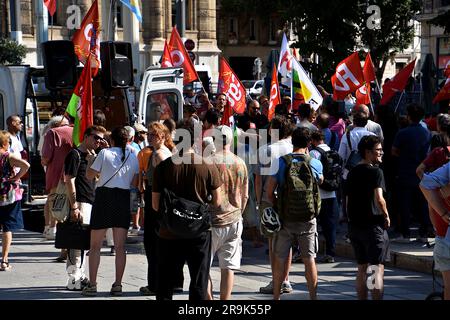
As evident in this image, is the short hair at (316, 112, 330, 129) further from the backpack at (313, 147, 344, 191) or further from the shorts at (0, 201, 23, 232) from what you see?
the shorts at (0, 201, 23, 232)

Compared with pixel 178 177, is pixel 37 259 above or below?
below

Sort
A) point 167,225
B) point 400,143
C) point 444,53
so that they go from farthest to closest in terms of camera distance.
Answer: point 444,53
point 400,143
point 167,225

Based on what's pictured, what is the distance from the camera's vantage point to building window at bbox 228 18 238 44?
7300cm

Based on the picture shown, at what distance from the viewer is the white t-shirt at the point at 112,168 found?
431 inches

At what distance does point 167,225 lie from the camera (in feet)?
29.5

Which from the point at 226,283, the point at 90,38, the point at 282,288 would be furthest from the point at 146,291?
the point at 90,38

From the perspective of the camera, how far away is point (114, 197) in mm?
10977

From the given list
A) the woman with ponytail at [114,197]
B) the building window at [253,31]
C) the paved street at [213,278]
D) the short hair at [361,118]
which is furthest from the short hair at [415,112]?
the building window at [253,31]

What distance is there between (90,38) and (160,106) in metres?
1.78

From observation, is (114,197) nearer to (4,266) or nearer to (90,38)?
(4,266)

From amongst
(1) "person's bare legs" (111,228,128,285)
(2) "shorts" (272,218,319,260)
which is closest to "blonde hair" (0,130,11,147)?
(1) "person's bare legs" (111,228,128,285)
